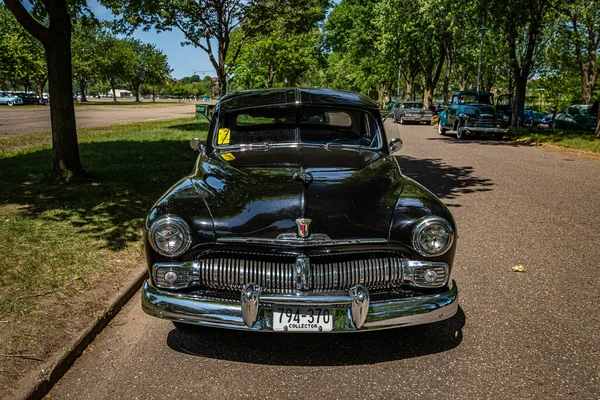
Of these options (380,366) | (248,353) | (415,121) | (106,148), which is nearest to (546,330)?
(380,366)

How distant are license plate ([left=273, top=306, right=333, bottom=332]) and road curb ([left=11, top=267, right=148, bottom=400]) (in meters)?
1.34

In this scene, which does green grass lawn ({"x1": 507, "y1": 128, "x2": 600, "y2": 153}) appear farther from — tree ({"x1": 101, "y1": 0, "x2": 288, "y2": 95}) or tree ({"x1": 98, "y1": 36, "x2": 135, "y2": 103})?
tree ({"x1": 98, "y1": 36, "x2": 135, "y2": 103})

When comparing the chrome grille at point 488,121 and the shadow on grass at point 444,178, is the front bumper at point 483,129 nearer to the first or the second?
the chrome grille at point 488,121

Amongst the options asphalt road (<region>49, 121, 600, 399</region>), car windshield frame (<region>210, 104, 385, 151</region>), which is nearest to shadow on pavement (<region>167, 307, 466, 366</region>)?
asphalt road (<region>49, 121, 600, 399</region>)

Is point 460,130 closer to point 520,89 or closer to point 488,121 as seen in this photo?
point 488,121

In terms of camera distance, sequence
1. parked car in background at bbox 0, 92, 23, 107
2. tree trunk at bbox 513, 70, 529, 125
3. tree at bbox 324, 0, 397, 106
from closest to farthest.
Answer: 1. tree trunk at bbox 513, 70, 529, 125
2. tree at bbox 324, 0, 397, 106
3. parked car in background at bbox 0, 92, 23, 107

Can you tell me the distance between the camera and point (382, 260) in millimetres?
2955

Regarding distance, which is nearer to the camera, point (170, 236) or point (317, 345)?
point (170, 236)

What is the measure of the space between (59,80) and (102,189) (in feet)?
6.03

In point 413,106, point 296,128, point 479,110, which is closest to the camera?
point 296,128

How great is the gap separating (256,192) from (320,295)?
80 centimetres

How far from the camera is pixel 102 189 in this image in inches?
299

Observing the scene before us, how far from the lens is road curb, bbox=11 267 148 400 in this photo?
2672mm

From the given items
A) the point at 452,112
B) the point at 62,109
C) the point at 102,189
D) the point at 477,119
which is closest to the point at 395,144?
the point at 102,189
